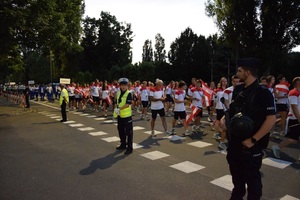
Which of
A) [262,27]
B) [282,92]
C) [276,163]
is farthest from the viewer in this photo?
[262,27]

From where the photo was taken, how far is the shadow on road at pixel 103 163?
5645 mm

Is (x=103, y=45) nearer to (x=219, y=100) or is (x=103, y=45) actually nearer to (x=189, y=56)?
(x=189, y=56)

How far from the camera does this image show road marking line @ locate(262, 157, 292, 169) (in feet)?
19.7

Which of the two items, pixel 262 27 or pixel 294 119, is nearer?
pixel 294 119

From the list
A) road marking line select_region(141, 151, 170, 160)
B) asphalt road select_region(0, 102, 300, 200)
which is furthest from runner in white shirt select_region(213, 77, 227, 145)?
road marking line select_region(141, 151, 170, 160)

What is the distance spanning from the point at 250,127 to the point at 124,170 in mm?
3490

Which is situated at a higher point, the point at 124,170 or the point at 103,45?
the point at 103,45

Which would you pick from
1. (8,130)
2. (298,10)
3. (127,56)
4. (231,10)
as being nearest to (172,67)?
(127,56)

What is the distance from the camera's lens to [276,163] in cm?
616

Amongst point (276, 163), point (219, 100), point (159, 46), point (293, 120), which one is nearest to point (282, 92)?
point (219, 100)

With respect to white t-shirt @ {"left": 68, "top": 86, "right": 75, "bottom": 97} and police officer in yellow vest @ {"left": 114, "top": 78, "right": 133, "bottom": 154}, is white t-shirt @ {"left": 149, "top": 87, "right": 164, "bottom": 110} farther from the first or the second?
white t-shirt @ {"left": 68, "top": 86, "right": 75, "bottom": 97}

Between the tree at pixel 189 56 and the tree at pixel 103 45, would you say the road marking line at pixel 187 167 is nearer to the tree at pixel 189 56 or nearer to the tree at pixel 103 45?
the tree at pixel 189 56

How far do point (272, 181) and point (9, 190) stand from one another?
4.79 m

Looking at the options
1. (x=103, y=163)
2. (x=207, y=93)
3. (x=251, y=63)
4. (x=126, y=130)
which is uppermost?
(x=251, y=63)
